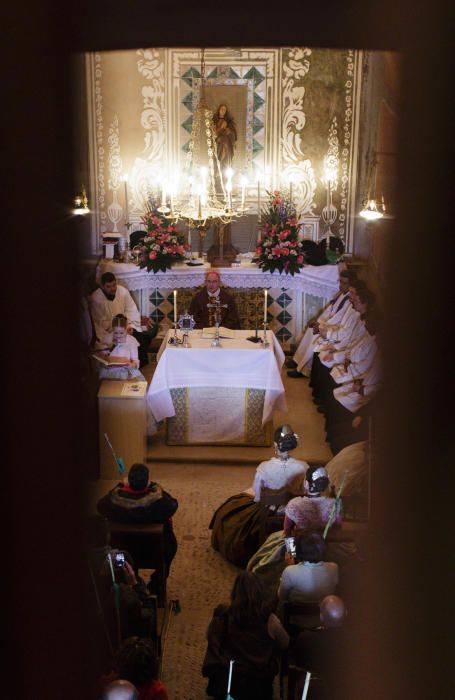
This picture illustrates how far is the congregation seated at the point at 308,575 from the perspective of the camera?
5074 millimetres

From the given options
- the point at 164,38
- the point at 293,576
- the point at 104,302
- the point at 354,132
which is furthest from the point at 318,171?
the point at 164,38

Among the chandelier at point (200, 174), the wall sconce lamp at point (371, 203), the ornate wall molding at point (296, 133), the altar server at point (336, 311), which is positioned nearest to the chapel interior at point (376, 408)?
the wall sconce lamp at point (371, 203)

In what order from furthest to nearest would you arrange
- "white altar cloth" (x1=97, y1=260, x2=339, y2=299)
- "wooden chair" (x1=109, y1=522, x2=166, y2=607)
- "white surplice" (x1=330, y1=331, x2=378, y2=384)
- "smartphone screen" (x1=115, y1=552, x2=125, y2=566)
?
"white altar cloth" (x1=97, y1=260, x2=339, y2=299)
"white surplice" (x1=330, y1=331, x2=378, y2=384)
"wooden chair" (x1=109, y1=522, x2=166, y2=607)
"smartphone screen" (x1=115, y1=552, x2=125, y2=566)

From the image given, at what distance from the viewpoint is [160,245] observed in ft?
37.7

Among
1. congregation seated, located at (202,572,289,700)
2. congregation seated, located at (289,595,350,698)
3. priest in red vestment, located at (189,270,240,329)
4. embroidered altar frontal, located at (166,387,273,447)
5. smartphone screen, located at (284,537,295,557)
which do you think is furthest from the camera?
priest in red vestment, located at (189,270,240,329)

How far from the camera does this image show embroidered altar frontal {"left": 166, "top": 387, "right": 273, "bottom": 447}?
8.89 m

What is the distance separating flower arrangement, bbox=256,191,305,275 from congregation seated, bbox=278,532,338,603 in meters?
6.75

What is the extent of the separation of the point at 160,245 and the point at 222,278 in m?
1.02

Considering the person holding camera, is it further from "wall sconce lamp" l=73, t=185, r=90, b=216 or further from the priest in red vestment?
the priest in red vestment

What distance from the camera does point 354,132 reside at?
502 inches

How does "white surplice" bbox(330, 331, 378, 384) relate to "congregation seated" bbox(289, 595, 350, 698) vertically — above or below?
above

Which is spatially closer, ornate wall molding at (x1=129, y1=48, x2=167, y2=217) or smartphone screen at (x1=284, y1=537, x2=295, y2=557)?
smartphone screen at (x1=284, y1=537, x2=295, y2=557)

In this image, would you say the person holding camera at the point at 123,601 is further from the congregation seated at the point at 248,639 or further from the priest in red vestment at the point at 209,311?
the priest in red vestment at the point at 209,311

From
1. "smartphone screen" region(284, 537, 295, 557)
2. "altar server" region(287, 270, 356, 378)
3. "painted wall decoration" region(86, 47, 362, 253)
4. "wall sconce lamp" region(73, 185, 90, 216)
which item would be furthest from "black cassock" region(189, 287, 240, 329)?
"wall sconce lamp" region(73, 185, 90, 216)
